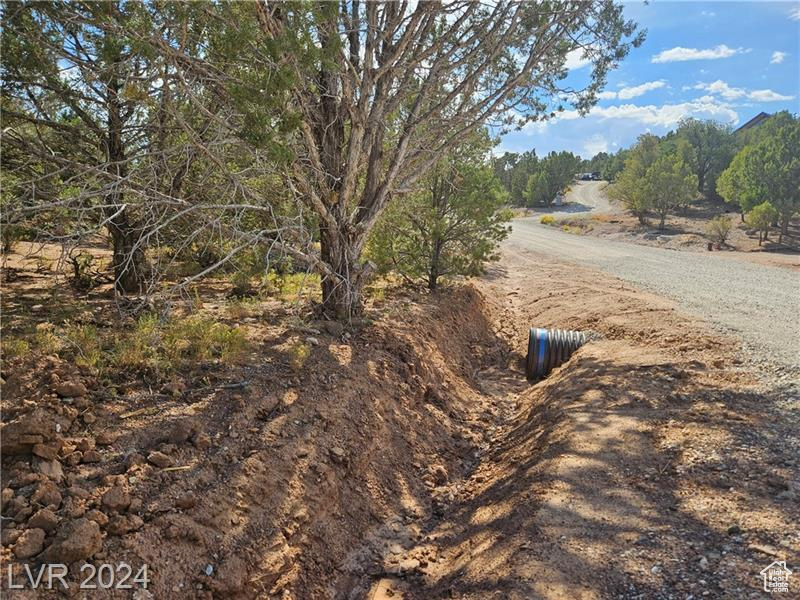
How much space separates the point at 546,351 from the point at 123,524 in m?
6.28

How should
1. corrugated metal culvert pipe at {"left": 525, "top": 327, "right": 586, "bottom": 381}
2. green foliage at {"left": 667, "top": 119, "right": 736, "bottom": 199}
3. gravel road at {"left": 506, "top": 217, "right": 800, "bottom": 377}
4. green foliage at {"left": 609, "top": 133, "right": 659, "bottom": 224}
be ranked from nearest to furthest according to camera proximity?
1. gravel road at {"left": 506, "top": 217, "right": 800, "bottom": 377}
2. corrugated metal culvert pipe at {"left": 525, "top": 327, "right": 586, "bottom": 381}
3. green foliage at {"left": 609, "top": 133, "right": 659, "bottom": 224}
4. green foliage at {"left": 667, "top": 119, "right": 736, "bottom": 199}

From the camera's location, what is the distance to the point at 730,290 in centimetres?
1182

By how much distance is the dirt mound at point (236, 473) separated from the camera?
2844 mm

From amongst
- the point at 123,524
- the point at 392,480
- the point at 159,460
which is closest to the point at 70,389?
the point at 159,460

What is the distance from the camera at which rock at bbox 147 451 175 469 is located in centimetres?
331

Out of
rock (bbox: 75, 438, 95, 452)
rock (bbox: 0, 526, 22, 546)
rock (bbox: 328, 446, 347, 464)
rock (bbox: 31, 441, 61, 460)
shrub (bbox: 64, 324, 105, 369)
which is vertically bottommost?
rock (bbox: 328, 446, 347, 464)

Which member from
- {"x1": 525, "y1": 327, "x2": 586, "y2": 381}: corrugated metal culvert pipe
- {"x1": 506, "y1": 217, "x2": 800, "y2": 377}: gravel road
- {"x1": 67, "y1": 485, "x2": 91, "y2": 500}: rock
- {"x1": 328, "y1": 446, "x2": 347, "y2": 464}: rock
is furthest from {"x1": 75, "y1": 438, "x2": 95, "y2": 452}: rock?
{"x1": 506, "y1": 217, "x2": 800, "y2": 377}: gravel road

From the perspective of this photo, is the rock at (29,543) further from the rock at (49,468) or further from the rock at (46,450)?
the rock at (46,450)

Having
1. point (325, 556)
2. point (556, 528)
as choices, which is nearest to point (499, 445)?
point (556, 528)

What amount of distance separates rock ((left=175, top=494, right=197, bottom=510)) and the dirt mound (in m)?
0.01

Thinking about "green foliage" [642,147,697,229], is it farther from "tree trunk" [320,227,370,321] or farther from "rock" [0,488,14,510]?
"rock" [0,488,14,510]

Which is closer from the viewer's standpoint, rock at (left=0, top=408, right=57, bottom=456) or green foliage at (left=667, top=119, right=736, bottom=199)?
rock at (left=0, top=408, right=57, bottom=456)

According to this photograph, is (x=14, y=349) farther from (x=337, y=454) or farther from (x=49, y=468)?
(x=337, y=454)

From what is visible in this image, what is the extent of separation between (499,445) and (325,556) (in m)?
2.67
